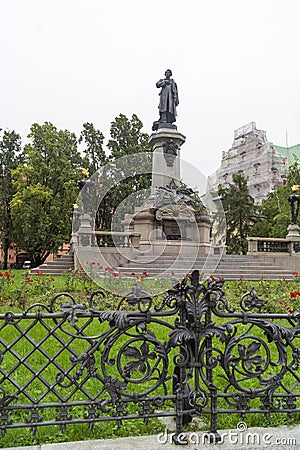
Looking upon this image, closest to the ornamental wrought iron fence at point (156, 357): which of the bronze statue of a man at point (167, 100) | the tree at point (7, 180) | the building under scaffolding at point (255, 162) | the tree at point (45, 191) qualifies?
the bronze statue of a man at point (167, 100)

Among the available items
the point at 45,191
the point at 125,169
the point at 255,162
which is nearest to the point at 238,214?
the point at 255,162

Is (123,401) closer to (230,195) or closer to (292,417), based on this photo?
(292,417)

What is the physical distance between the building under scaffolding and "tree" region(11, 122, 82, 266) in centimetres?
1563

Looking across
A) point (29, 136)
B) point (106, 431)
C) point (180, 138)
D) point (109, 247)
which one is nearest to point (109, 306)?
point (106, 431)

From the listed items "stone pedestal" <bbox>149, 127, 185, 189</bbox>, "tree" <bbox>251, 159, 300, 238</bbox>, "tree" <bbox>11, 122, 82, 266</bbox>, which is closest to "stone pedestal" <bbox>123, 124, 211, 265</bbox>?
"stone pedestal" <bbox>149, 127, 185, 189</bbox>

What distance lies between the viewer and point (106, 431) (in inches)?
108

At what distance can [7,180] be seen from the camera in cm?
3266

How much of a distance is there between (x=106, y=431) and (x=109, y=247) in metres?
13.9

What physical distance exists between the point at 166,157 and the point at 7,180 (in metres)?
19.2

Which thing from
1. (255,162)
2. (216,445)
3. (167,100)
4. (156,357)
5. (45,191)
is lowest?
(216,445)

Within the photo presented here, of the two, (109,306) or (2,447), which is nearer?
(2,447)

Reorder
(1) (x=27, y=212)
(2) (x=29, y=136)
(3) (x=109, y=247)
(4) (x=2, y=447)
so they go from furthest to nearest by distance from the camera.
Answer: (2) (x=29, y=136) < (1) (x=27, y=212) < (3) (x=109, y=247) < (4) (x=2, y=447)

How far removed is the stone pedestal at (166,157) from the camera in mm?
17875

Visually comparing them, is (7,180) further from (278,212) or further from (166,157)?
(278,212)
